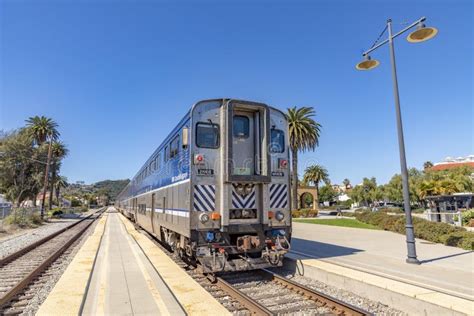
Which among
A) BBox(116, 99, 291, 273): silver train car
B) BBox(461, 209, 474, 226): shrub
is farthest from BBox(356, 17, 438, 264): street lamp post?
BBox(461, 209, 474, 226): shrub

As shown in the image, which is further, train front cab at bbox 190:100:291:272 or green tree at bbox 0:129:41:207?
green tree at bbox 0:129:41:207

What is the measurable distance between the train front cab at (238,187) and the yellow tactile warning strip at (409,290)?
56.0 inches

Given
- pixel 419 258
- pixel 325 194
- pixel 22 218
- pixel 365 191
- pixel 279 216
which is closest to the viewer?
pixel 279 216

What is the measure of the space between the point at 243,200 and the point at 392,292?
369 cm

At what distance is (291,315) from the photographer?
18.1 feet

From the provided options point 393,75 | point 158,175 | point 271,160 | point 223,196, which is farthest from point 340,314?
point 158,175

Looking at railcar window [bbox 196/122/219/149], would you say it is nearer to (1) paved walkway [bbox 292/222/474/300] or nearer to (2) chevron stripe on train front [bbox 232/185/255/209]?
(2) chevron stripe on train front [bbox 232/185/255/209]

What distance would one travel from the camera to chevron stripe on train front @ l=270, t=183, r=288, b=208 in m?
8.32

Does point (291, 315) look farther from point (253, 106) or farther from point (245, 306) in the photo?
point (253, 106)

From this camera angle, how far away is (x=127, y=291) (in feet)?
21.6

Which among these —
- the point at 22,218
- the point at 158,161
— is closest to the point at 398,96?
the point at 158,161

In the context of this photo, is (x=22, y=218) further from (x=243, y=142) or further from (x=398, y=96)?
(x=398, y=96)

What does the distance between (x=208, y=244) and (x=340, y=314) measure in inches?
125

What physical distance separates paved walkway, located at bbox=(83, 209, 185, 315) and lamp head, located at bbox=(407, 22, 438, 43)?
8.97 m
